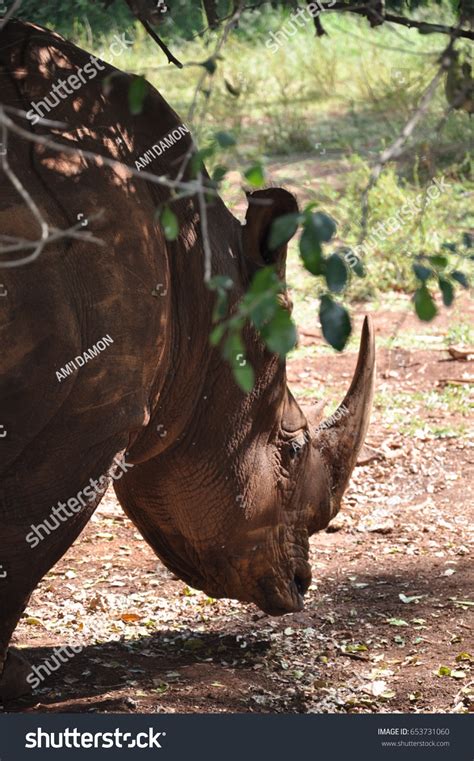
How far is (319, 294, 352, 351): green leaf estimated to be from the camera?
2672 millimetres

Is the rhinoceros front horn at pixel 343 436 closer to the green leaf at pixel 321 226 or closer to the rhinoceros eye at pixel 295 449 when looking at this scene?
the rhinoceros eye at pixel 295 449

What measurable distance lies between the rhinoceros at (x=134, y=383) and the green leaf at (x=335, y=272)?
83 centimetres

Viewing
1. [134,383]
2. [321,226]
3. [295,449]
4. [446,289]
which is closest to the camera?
[321,226]

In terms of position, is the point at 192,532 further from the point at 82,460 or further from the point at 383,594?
the point at 383,594

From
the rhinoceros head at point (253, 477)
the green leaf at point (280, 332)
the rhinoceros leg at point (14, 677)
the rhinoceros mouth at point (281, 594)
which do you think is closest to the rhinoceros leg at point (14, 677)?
the rhinoceros leg at point (14, 677)

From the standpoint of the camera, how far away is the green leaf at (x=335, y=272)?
2617 millimetres

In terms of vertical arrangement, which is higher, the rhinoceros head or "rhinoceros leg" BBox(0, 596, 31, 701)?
the rhinoceros head

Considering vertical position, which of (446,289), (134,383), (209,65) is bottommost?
(134,383)

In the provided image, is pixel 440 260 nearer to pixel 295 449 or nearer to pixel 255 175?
pixel 255 175

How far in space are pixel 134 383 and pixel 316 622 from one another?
2070 mm

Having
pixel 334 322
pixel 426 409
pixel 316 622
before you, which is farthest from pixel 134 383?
pixel 426 409

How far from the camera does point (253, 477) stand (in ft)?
15.7

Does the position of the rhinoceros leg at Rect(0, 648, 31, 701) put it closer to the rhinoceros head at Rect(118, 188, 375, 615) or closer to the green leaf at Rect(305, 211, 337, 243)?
the rhinoceros head at Rect(118, 188, 375, 615)

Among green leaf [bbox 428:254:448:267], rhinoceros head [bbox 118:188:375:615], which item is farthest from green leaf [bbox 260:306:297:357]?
rhinoceros head [bbox 118:188:375:615]
